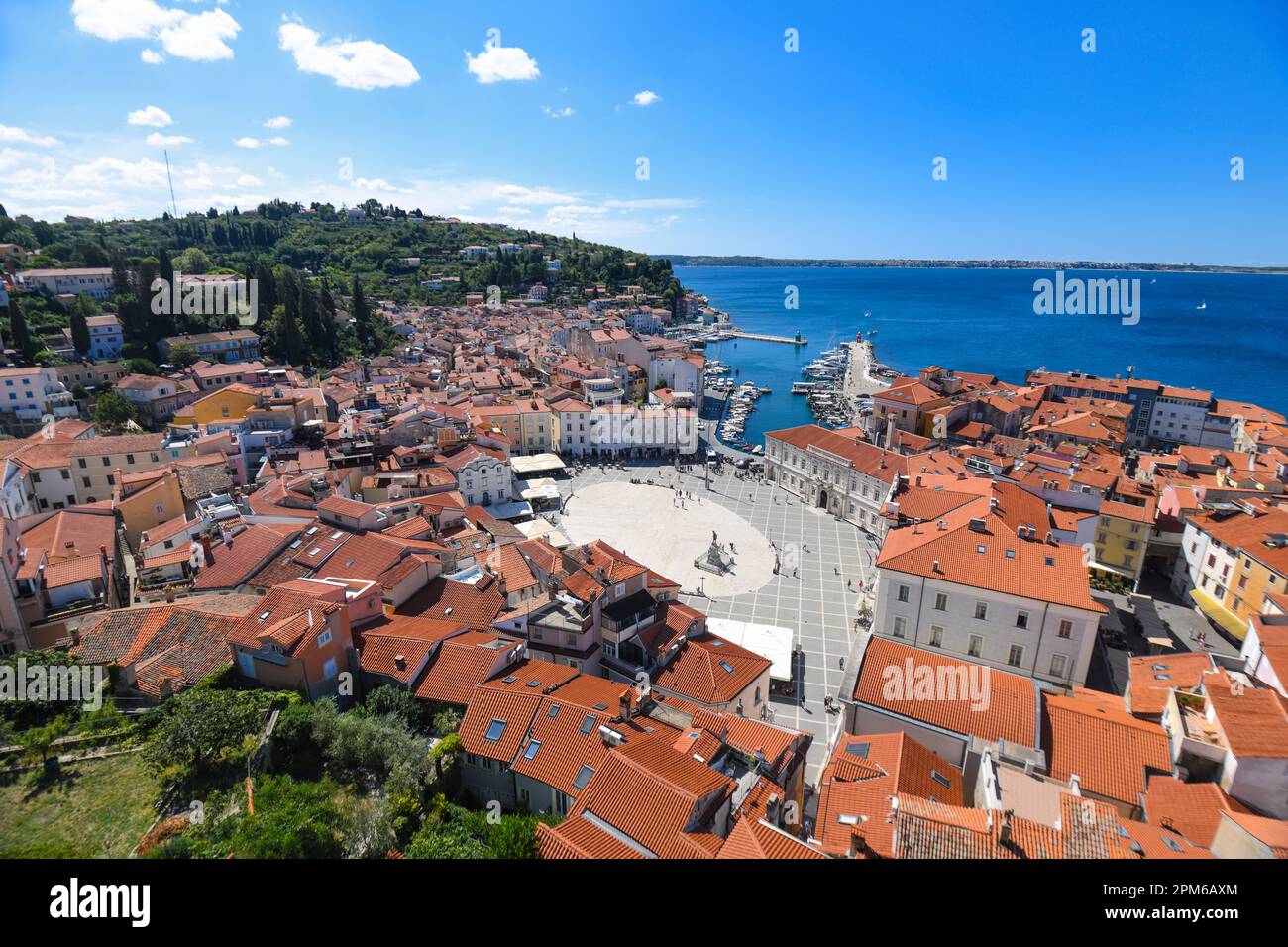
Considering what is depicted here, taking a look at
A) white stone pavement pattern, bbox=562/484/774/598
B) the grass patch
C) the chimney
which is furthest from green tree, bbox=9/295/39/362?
the chimney

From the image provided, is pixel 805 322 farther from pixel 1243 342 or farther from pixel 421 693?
pixel 421 693

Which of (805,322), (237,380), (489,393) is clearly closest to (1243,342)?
(805,322)

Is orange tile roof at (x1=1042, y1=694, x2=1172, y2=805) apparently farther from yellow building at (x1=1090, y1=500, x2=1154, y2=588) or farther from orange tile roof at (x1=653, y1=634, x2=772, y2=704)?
yellow building at (x1=1090, y1=500, x2=1154, y2=588)

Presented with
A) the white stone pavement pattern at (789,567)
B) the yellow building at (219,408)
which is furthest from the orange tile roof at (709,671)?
the yellow building at (219,408)

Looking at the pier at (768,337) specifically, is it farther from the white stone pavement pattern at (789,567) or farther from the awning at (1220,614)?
the awning at (1220,614)

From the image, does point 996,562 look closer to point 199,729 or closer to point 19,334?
point 199,729
